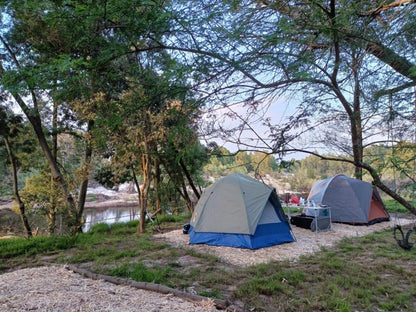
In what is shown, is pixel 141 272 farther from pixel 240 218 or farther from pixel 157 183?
pixel 157 183

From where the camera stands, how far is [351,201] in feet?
28.5

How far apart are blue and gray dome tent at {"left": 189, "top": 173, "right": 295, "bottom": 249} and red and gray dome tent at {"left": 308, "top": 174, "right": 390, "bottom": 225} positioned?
3246 mm

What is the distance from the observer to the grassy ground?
3.09 m

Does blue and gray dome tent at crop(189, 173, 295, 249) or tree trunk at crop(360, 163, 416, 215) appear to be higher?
tree trunk at crop(360, 163, 416, 215)

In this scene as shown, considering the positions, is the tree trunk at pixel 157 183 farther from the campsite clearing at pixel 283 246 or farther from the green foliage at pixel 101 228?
the campsite clearing at pixel 283 246

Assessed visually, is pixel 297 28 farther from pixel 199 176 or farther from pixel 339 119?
pixel 199 176

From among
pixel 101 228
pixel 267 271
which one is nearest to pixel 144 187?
pixel 101 228

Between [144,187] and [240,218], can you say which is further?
[144,187]

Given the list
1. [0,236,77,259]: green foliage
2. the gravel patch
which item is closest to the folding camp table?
the gravel patch

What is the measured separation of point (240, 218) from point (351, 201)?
181 inches

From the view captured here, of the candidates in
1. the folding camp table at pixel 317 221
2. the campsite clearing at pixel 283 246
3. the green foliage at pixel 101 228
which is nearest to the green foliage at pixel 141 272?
the campsite clearing at pixel 283 246

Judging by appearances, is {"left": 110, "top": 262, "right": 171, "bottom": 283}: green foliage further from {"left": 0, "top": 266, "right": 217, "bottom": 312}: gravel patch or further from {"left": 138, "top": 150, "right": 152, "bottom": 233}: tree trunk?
{"left": 138, "top": 150, "right": 152, "bottom": 233}: tree trunk

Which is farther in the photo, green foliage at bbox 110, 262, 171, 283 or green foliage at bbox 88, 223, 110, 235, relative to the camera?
green foliage at bbox 88, 223, 110, 235

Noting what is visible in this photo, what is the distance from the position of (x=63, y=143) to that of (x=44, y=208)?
276cm
